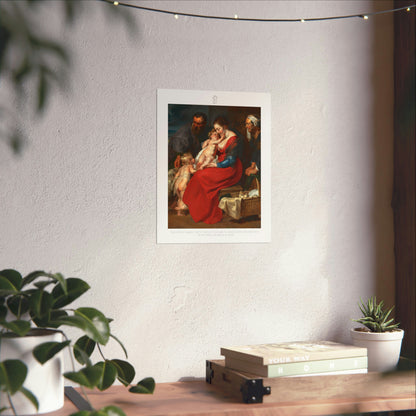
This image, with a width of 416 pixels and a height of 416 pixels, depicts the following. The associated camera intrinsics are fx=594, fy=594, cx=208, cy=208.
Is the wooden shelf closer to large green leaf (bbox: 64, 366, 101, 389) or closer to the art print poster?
large green leaf (bbox: 64, 366, 101, 389)

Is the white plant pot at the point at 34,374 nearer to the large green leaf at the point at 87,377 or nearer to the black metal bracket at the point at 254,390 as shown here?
the large green leaf at the point at 87,377

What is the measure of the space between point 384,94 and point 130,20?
1.59 m

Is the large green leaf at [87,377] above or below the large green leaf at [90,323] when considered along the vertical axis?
below

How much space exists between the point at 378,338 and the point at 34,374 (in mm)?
1049

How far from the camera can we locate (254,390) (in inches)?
61.6

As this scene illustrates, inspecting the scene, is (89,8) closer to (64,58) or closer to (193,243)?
(64,58)

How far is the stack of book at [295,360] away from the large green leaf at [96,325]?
0.45 meters

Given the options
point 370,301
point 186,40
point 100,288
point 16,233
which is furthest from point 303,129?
point 16,233


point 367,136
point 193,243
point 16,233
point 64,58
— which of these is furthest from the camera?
point 367,136

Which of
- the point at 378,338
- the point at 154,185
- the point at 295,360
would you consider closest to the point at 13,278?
the point at 154,185

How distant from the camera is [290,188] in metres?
2.00

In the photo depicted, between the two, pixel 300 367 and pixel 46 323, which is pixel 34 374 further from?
pixel 300 367

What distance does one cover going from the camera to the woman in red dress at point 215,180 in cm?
192

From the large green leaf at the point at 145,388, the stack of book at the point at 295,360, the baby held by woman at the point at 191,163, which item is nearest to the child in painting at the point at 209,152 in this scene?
the baby held by woman at the point at 191,163
